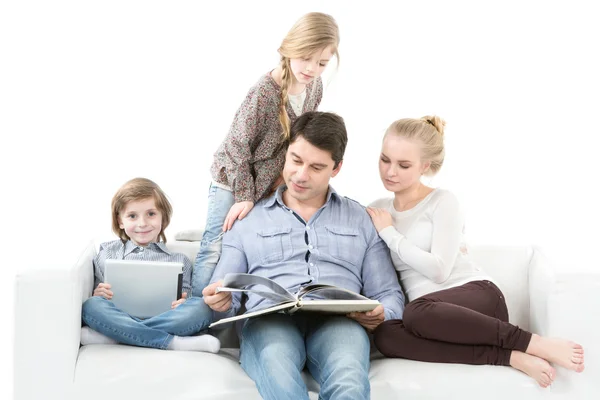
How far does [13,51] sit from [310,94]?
1438 mm

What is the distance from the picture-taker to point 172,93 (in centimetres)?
376

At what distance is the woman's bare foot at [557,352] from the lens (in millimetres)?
2465

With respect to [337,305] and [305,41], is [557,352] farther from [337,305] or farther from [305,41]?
[305,41]

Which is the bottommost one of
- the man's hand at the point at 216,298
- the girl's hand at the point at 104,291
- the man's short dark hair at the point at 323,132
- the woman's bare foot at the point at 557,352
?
the woman's bare foot at the point at 557,352

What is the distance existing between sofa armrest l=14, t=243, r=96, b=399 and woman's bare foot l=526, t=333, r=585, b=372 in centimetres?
136

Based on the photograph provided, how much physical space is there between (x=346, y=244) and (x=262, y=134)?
0.50 meters

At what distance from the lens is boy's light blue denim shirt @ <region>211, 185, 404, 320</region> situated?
8.84 feet

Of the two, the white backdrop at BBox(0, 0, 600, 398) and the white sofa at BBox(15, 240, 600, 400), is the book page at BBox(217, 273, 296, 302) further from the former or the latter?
the white backdrop at BBox(0, 0, 600, 398)

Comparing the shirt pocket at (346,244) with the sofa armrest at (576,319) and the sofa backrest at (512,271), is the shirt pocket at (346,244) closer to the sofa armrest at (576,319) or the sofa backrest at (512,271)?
the sofa backrest at (512,271)

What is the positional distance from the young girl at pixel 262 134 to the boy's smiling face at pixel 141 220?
0.18m

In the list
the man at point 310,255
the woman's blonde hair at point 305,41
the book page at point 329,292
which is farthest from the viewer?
the woman's blonde hair at point 305,41

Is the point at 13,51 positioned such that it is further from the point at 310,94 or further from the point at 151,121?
the point at 310,94

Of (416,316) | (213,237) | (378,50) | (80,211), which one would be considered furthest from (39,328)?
(378,50)

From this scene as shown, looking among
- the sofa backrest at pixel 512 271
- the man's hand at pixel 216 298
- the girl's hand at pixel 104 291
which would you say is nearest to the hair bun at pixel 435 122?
the sofa backrest at pixel 512 271
